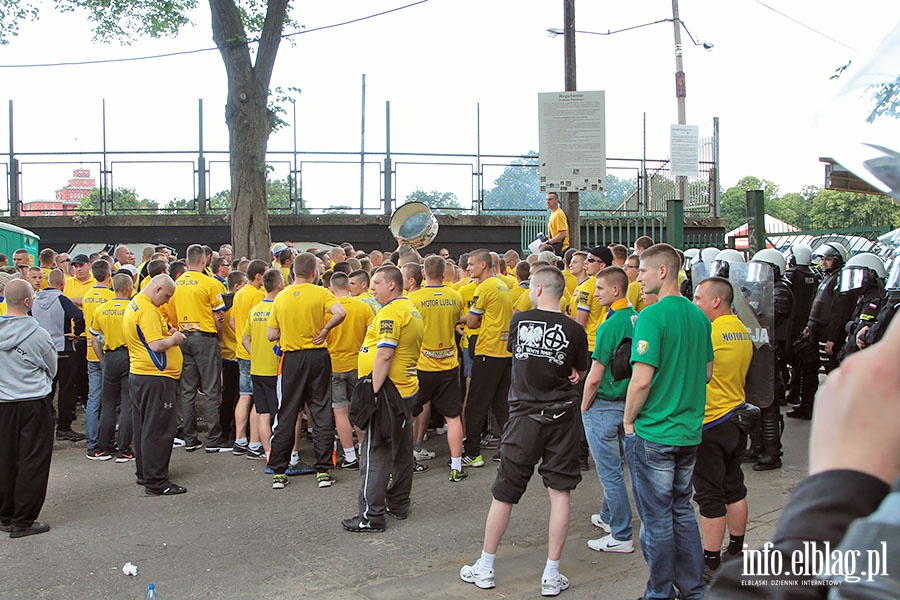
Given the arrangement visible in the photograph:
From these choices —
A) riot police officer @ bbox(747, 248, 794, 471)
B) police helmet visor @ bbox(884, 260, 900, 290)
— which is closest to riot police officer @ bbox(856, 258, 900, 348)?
police helmet visor @ bbox(884, 260, 900, 290)

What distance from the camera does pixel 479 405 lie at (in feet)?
28.9

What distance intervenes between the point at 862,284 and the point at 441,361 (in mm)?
5139

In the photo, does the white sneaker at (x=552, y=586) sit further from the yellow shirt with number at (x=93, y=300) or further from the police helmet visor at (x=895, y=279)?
the yellow shirt with number at (x=93, y=300)

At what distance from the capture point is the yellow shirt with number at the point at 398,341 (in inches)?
264

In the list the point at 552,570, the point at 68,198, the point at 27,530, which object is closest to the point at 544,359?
the point at 552,570

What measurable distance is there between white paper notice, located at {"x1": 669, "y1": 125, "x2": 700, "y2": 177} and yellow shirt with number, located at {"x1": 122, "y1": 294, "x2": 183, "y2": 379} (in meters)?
13.4

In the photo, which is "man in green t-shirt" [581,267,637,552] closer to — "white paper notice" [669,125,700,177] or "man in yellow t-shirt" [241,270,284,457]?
"man in yellow t-shirt" [241,270,284,457]

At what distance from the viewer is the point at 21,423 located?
21.9 ft

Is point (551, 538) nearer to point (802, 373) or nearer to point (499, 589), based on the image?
point (499, 589)

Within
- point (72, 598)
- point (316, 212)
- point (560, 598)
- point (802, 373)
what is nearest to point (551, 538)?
point (560, 598)

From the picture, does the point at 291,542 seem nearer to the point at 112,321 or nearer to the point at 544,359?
the point at 544,359

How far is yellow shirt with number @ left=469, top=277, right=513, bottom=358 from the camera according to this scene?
8.77 meters

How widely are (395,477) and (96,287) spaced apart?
16.2ft

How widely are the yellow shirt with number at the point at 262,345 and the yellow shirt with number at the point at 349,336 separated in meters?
0.62
